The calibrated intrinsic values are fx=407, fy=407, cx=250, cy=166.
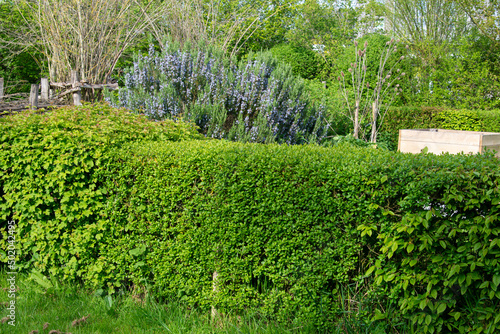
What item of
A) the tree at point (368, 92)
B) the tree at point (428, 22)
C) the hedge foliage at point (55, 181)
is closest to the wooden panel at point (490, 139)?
the tree at point (368, 92)

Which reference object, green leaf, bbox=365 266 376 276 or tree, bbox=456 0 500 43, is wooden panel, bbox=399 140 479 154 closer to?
green leaf, bbox=365 266 376 276

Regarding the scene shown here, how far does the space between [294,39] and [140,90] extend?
1411 centimetres

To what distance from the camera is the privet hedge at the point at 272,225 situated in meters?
2.45

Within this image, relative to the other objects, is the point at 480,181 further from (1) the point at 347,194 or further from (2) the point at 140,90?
(2) the point at 140,90

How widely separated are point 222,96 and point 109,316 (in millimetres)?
3600

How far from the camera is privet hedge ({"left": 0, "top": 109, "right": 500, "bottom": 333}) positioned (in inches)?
96.4

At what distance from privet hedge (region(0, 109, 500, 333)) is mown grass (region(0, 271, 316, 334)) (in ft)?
0.37

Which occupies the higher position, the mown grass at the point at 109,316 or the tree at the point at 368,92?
the tree at the point at 368,92

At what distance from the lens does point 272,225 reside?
9.51ft

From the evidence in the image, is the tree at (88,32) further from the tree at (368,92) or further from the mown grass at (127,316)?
the mown grass at (127,316)

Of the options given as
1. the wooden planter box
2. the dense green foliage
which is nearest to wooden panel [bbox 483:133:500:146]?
the wooden planter box

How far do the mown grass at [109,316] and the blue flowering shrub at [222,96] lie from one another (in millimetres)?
2928

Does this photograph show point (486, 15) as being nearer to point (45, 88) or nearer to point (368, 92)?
point (368, 92)

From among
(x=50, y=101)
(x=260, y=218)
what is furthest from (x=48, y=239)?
(x=50, y=101)
